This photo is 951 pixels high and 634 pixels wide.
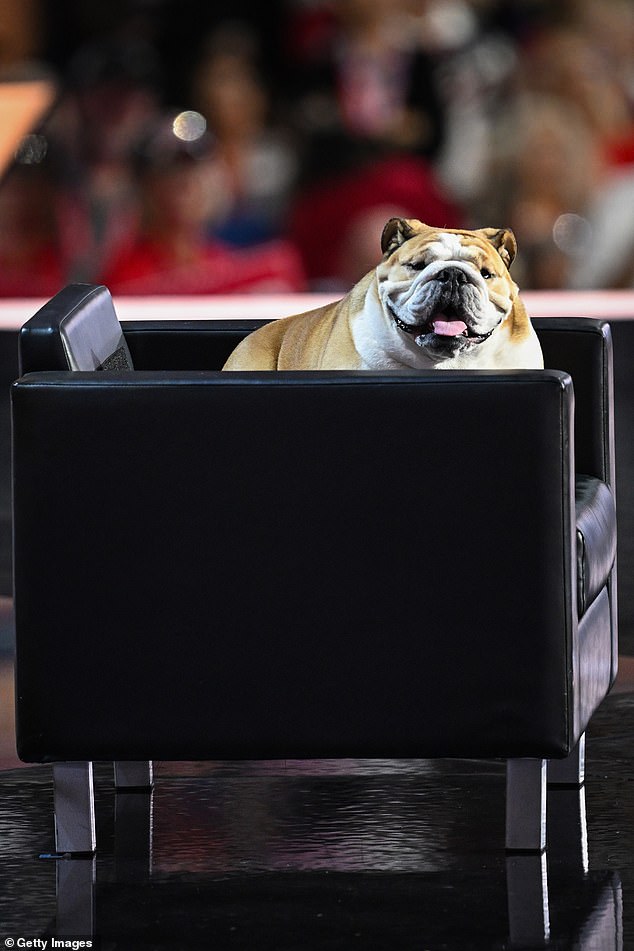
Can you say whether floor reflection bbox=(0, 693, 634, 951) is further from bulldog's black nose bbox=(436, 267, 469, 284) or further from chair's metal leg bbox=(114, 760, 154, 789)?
bulldog's black nose bbox=(436, 267, 469, 284)

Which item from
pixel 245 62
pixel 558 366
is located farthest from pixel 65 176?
pixel 558 366

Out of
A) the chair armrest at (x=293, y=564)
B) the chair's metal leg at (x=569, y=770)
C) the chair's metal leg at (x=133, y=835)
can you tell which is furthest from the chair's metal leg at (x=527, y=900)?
the chair's metal leg at (x=133, y=835)

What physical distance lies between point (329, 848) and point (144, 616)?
352 mm

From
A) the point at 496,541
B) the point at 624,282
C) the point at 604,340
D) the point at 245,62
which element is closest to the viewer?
the point at 496,541

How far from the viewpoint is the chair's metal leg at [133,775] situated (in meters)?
2.44

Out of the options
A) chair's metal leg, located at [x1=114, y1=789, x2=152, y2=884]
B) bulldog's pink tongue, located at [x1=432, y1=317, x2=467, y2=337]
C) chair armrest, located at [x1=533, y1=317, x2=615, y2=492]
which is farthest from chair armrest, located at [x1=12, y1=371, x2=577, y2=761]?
chair armrest, located at [x1=533, y1=317, x2=615, y2=492]

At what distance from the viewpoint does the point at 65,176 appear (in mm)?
6914

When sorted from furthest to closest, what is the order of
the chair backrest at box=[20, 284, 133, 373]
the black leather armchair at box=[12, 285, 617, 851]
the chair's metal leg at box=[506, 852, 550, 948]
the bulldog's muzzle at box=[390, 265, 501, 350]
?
the bulldog's muzzle at box=[390, 265, 501, 350] → the chair backrest at box=[20, 284, 133, 373] → the black leather armchair at box=[12, 285, 617, 851] → the chair's metal leg at box=[506, 852, 550, 948]

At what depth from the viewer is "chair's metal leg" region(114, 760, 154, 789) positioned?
244 cm

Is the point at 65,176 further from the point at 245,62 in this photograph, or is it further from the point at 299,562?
the point at 299,562

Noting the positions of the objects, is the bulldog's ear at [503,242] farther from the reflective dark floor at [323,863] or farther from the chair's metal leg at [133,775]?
the chair's metal leg at [133,775]

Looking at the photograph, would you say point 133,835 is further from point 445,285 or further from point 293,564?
point 445,285

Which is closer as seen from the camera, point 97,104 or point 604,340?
point 604,340

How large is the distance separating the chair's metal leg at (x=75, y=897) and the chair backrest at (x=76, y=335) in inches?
23.0
